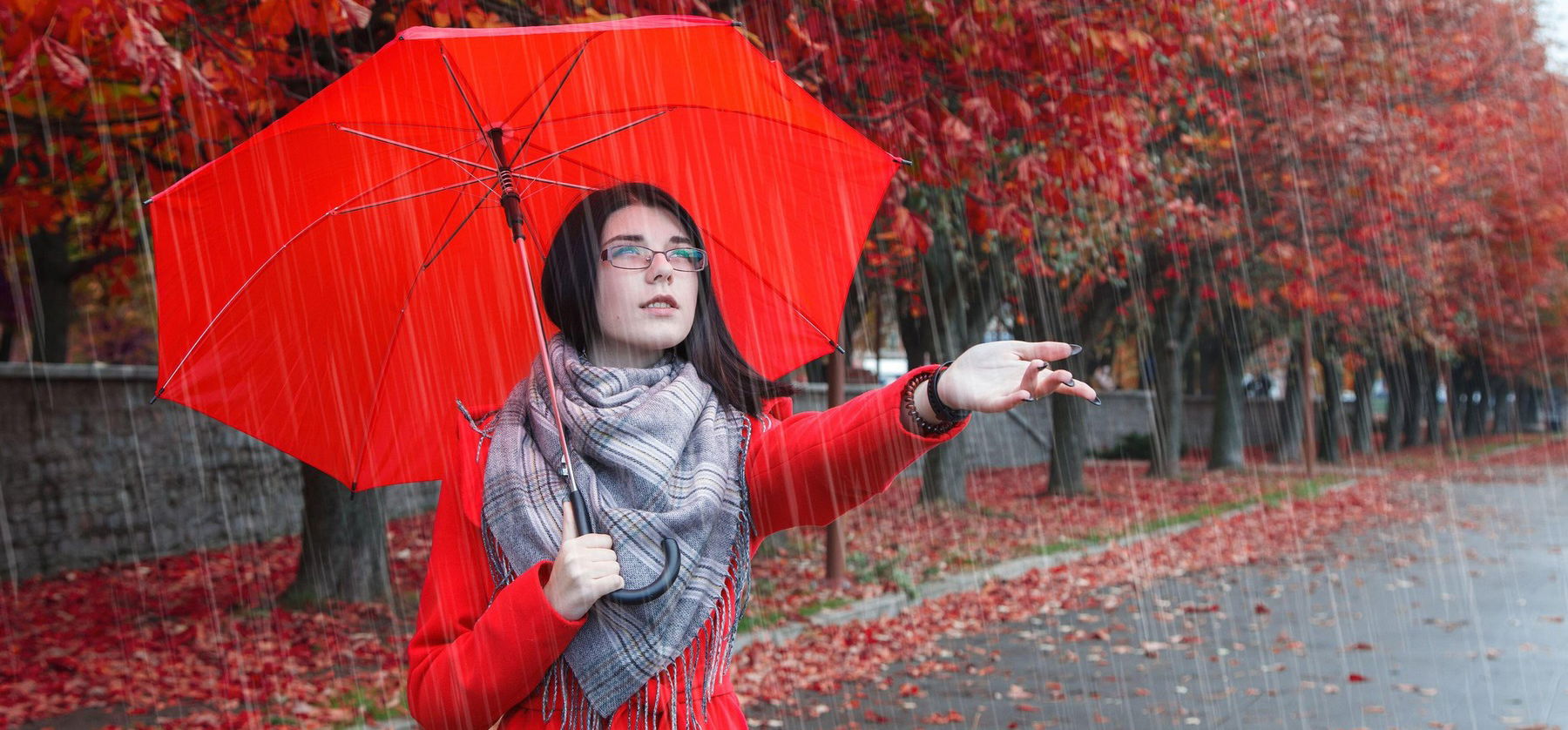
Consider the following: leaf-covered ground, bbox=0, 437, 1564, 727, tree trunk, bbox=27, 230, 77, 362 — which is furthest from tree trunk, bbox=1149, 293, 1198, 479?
tree trunk, bbox=27, 230, 77, 362

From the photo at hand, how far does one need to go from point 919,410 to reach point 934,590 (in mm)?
8613

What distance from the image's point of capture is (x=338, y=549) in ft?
28.8

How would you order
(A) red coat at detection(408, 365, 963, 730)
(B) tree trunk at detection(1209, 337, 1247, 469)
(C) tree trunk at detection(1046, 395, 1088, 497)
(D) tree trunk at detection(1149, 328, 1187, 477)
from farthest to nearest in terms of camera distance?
(B) tree trunk at detection(1209, 337, 1247, 469), (D) tree trunk at detection(1149, 328, 1187, 477), (C) tree trunk at detection(1046, 395, 1088, 497), (A) red coat at detection(408, 365, 963, 730)

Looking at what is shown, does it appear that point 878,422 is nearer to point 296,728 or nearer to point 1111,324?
point 296,728

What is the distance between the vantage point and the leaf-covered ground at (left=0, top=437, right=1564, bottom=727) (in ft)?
21.4

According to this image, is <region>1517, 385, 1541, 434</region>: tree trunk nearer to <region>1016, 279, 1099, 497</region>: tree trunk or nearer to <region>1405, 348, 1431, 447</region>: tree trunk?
<region>1405, 348, 1431, 447</region>: tree trunk

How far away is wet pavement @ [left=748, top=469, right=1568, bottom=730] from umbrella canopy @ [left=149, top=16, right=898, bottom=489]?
4.35 meters

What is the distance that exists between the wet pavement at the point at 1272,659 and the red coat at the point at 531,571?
186 inches

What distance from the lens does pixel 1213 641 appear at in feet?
27.8

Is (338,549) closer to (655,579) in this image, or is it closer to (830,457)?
A: (655,579)

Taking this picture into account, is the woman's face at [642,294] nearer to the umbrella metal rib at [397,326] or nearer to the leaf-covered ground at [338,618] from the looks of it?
the umbrella metal rib at [397,326]

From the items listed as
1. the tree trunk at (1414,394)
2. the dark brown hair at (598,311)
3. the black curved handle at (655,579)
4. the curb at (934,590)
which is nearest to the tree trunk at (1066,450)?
the curb at (934,590)

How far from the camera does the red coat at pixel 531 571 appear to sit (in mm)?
1831

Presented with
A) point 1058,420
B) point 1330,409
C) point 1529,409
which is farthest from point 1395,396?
point 1529,409
